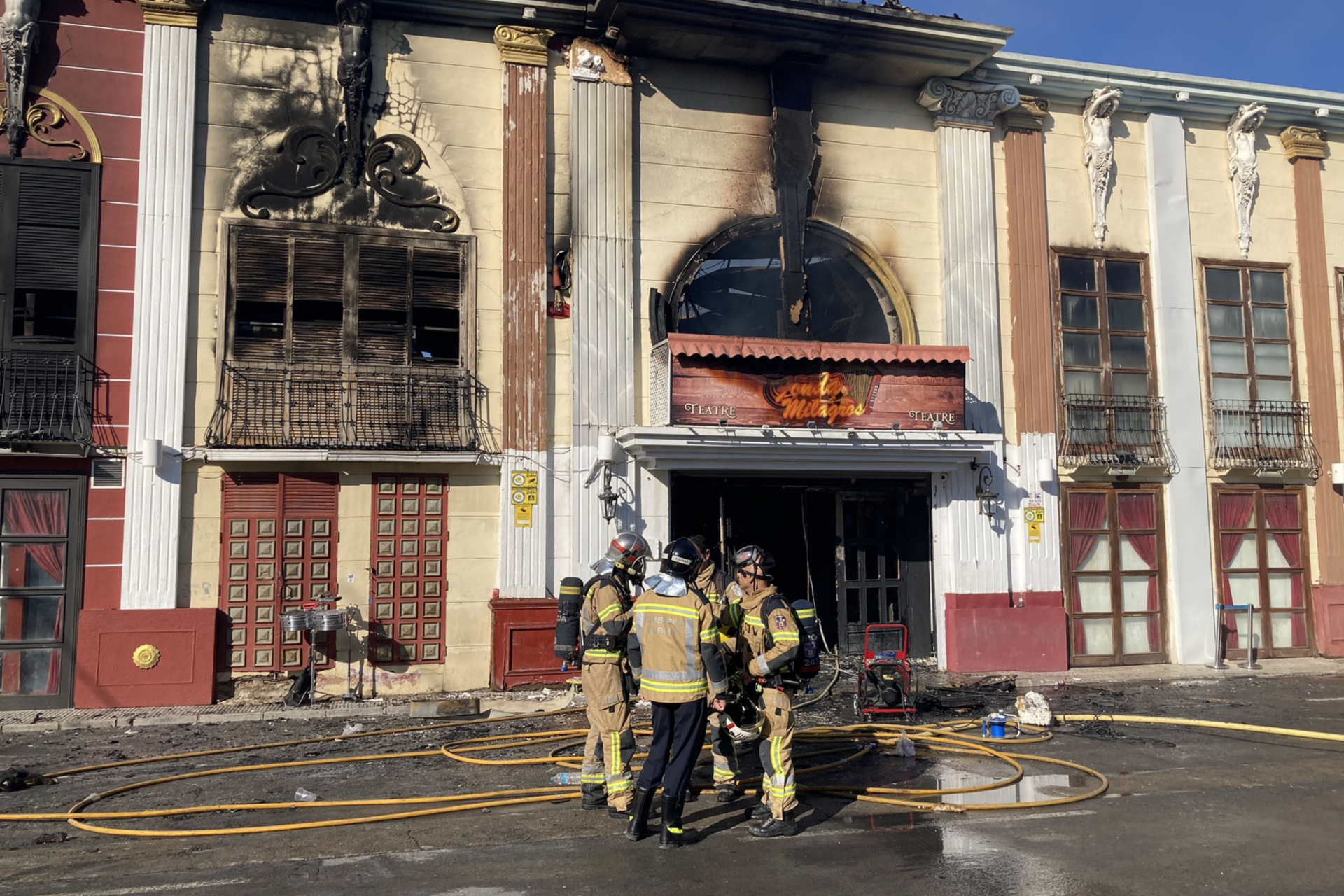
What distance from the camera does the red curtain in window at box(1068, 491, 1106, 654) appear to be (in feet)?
53.8

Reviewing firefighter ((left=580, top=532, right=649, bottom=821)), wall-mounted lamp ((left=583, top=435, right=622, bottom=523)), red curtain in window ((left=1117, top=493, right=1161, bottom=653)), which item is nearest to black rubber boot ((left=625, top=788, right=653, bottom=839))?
firefighter ((left=580, top=532, right=649, bottom=821))

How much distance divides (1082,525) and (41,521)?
14863 millimetres

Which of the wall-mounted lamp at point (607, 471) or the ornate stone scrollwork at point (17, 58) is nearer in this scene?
the ornate stone scrollwork at point (17, 58)

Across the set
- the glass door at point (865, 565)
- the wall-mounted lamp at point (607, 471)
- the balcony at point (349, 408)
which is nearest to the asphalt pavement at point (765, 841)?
the balcony at point (349, 408)

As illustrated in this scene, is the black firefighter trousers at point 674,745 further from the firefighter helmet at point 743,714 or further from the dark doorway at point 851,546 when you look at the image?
the dark doorway at point 851,546

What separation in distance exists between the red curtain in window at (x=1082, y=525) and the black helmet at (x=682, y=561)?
35.9 feet

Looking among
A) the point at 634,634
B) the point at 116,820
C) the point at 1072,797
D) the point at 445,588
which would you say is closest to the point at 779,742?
the point at 634,634

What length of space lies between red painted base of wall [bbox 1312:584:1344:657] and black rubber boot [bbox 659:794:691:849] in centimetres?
1508

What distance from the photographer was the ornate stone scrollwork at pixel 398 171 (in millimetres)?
14320

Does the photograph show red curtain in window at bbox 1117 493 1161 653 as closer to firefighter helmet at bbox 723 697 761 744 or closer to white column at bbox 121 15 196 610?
firefighter helmet at bbox 723 697 761 744

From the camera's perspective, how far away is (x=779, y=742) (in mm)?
7332

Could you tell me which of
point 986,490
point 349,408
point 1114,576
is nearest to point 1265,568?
point 1114,576

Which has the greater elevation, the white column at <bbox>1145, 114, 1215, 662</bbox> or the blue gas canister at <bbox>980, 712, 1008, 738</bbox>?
the white column at <bbox>1145, 114, 1215, 662</bbox>

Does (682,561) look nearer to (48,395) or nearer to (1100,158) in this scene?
(48,395)
